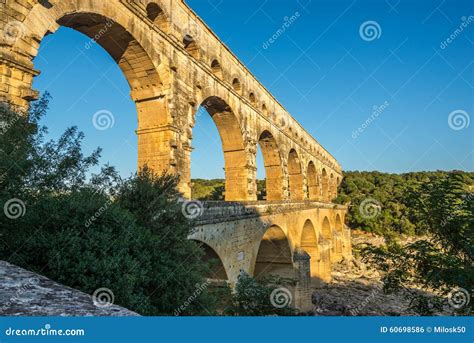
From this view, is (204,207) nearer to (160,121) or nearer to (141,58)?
(160,121)

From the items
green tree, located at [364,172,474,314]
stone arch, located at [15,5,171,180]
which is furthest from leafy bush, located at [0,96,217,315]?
green tree, located at [364,172,474,314]

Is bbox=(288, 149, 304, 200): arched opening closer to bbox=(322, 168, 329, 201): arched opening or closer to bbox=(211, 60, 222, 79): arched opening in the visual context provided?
bbox=(211, 60, 222, 79): arched opening

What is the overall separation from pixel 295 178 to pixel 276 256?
11489 mm

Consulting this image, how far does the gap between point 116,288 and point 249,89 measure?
16.4 m

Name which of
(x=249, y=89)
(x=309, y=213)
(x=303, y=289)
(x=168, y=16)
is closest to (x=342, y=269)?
(x=309, y=213)

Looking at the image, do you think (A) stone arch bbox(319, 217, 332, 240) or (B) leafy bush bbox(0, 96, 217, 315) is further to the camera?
(A) stone arch bbox(319, 217, 332, 240)

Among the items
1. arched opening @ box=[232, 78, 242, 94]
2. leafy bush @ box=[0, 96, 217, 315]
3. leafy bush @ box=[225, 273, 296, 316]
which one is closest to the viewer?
leafy bush @ box=[0, 96, 217, 315]

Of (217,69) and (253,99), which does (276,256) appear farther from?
(217,69)

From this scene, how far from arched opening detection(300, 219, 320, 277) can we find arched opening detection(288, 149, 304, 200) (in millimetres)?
3761

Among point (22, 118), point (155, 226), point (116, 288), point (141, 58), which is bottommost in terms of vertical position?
point (116, 288)

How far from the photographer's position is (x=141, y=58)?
9891 millimetres

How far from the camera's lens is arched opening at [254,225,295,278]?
57.5 ft

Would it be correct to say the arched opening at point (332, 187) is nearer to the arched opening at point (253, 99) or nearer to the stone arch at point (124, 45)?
the arched opening at point (253, 99)

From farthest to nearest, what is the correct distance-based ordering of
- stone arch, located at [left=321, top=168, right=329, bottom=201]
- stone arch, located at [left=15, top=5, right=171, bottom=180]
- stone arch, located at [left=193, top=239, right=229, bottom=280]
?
stone arch, located at [left=321, top=168, right=329, bottom=201] → stone arch, located at [left=193, top=239, right=229, bottom=280] → stone arch, located at [left=15, top=5, right=171, bottom=180]
